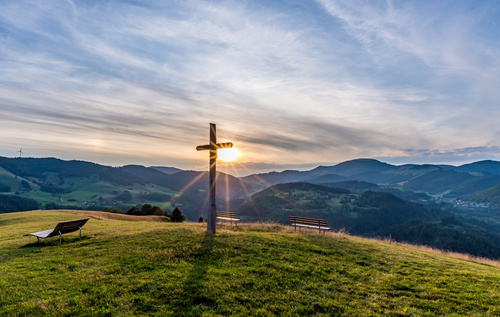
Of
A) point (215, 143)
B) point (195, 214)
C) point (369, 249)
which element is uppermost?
point (215, 143)

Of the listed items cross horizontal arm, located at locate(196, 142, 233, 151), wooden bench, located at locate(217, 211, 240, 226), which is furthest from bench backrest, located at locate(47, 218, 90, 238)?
wooden bench, located at locate(217, 211, 240, 226)

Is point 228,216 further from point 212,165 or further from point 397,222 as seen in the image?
point 397,222

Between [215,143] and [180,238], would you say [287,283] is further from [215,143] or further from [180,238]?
[215,143]

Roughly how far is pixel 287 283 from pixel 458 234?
517 feet

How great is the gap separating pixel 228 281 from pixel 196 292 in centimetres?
109

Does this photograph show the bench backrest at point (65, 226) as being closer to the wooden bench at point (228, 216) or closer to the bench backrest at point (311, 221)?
the wooden bench at point (228, 216)

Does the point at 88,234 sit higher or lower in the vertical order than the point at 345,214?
higher

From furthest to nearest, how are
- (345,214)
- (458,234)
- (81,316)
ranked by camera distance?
1. (345,214)
2. (458,234)
3. (81,316)

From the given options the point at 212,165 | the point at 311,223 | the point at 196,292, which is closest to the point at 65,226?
the point at 212,165

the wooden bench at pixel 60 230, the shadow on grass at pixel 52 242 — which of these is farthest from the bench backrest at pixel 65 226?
the shadow on grass at pixel 52 242

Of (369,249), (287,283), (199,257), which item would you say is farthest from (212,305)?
(369,249)

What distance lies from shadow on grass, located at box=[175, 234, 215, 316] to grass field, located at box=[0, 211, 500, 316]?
1.1 inches

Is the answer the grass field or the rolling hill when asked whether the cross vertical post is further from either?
the rolling hill

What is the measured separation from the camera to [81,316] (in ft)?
18.4
